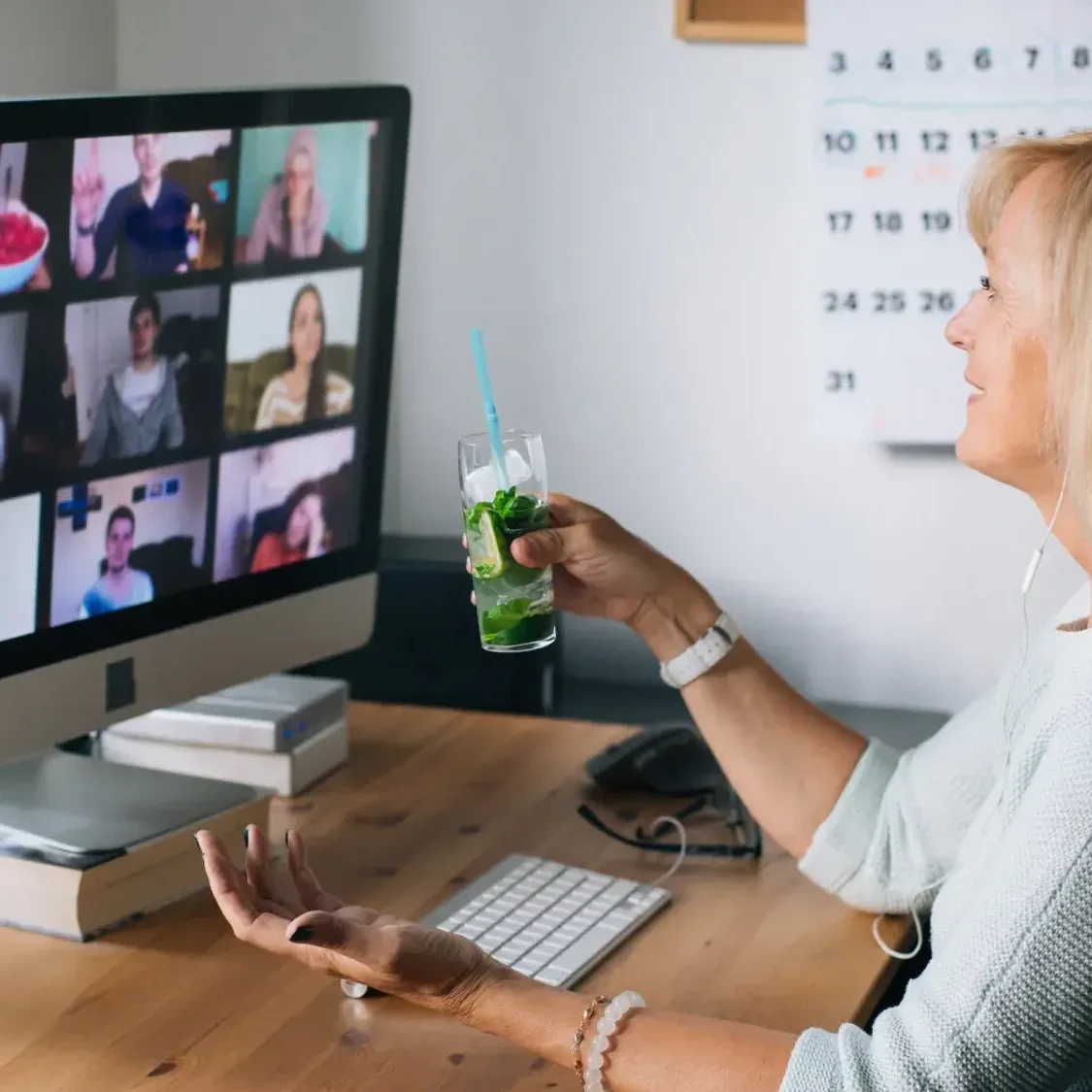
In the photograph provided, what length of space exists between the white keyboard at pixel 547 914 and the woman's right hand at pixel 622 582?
0.74 feet

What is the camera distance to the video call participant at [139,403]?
138cm

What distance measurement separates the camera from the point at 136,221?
1369 mm

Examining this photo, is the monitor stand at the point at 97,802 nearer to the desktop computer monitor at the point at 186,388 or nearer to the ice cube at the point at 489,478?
the desktop computer monitor at the point at 186,388

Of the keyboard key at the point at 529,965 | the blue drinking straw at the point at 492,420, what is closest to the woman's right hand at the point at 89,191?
the blue drinking straw at the point at 492,420

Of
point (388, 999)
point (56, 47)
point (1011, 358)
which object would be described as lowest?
point (388, 999)

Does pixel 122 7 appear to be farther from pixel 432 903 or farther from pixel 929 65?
pixel 432 903

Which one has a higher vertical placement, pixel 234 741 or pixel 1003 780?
pixel 1003 780

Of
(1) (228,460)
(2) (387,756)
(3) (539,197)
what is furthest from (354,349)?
(3) (539,197)

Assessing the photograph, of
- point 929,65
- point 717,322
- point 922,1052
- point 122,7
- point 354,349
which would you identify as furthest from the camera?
point 122,7

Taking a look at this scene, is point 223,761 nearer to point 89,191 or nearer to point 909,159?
point 89,191

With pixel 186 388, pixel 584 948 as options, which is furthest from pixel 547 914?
pixel 186 388

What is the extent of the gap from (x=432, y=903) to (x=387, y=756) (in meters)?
0.39

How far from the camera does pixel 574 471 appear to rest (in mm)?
2203

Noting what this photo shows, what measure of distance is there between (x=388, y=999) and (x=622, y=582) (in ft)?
1.42
